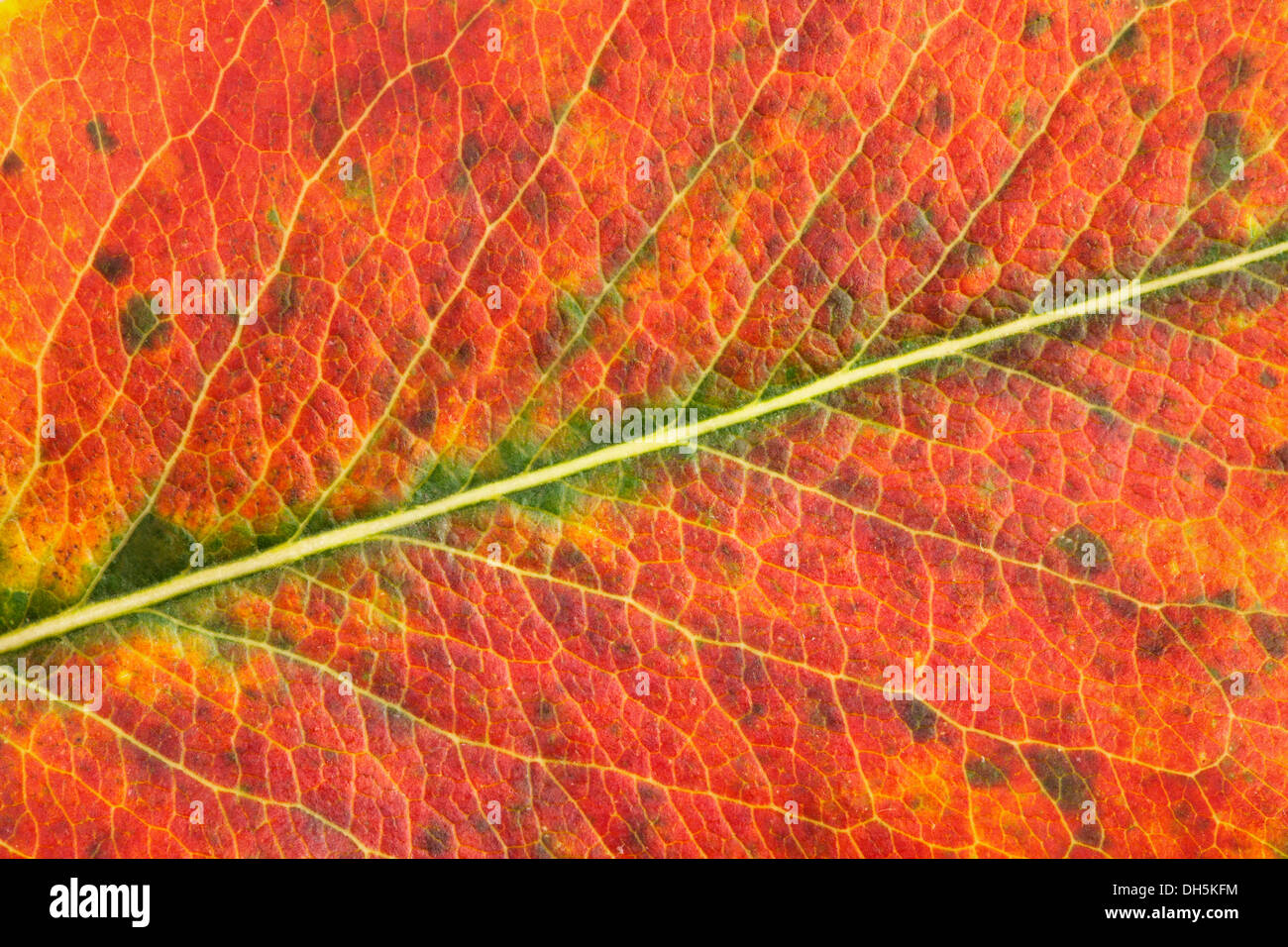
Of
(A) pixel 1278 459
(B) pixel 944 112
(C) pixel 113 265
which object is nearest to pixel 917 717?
(A) pixel 1278 459

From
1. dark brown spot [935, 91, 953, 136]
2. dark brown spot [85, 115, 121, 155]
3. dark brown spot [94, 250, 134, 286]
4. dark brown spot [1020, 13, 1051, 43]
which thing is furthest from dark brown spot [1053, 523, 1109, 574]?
dark brown spot [85, 115, 121, 155]

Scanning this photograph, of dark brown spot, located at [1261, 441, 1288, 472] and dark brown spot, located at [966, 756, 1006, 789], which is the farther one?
dark brown spot, located at [966, 756, 1006, 789]

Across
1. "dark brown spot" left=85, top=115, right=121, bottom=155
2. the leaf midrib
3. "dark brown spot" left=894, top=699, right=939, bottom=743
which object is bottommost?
"dark brown spot" left=894, top=699, right=939, bottom=743

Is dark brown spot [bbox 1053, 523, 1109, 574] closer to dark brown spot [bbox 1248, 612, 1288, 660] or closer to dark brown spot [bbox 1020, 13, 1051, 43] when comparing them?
dark brown spot [bbox 1248, 612, 1288, 660]

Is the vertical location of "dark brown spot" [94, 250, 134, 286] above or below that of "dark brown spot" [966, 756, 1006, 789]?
above

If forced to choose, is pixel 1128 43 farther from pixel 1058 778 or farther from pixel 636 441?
pixel 1058 778

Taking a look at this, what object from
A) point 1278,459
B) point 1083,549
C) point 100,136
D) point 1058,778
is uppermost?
point 100,136

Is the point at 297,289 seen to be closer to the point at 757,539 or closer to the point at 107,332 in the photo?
the point at 107,332
